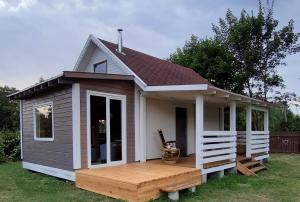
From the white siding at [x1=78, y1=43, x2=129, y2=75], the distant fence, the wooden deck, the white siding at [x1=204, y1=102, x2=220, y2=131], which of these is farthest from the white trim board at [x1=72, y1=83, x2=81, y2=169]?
the distant fence

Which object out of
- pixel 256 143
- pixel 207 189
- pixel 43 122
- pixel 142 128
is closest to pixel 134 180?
→ pixel 207 189

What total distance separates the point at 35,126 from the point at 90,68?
3.11 m

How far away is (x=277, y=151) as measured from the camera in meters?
18.1

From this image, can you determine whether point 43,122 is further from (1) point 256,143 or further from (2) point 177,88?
(1) point 256,143

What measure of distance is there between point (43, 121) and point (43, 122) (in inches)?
1.2

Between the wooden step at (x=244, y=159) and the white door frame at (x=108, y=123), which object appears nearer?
the white door frame at (x=108, y=123)

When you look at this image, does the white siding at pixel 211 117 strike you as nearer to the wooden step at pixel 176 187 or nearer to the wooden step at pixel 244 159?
the wooden step at pixel 244 159

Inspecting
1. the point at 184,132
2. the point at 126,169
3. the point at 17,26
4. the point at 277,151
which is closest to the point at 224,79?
the point at 277,151

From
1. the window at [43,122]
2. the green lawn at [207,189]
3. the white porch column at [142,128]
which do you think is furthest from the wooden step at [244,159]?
the window at [43,122]

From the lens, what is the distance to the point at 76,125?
25.4ft

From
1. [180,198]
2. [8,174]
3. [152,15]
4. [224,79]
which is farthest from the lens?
[224,79]

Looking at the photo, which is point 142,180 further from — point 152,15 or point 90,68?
point 152,15

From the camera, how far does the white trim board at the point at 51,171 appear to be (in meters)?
7.98

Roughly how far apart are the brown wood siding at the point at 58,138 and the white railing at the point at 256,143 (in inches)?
262
